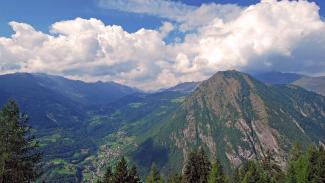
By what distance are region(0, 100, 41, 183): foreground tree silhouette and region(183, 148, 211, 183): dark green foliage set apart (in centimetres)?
3234

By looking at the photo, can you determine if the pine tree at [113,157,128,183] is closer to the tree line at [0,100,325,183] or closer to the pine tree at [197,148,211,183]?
the tree line at [0,100,325,183]

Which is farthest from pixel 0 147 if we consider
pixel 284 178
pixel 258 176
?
pixel 284 178

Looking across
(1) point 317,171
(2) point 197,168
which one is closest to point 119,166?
(2) point 197,168

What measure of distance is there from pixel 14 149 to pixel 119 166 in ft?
62.3

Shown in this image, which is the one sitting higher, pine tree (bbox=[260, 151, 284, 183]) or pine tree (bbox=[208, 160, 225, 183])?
pine tree (bbox=[208, 160, 225, 183])

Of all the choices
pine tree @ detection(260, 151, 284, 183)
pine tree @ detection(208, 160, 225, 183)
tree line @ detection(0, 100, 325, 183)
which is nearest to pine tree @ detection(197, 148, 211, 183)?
tree line @ detection(0, 100, 325, 183)

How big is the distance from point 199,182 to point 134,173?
1623 centimetres

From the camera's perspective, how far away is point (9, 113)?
47.9m

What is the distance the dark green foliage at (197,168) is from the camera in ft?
238

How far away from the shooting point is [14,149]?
47.3m

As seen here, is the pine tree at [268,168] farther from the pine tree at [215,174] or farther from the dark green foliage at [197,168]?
the dark green foliage at [197,168]

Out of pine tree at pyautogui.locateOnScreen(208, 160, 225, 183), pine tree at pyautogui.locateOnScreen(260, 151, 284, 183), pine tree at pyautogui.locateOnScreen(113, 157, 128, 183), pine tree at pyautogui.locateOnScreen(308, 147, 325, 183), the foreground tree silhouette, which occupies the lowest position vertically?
pine tree at pyautogui.locateOnScreen(308, 147, 325, 183)

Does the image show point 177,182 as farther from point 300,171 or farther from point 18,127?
point 18,127

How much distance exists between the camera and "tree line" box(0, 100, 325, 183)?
46.9m
